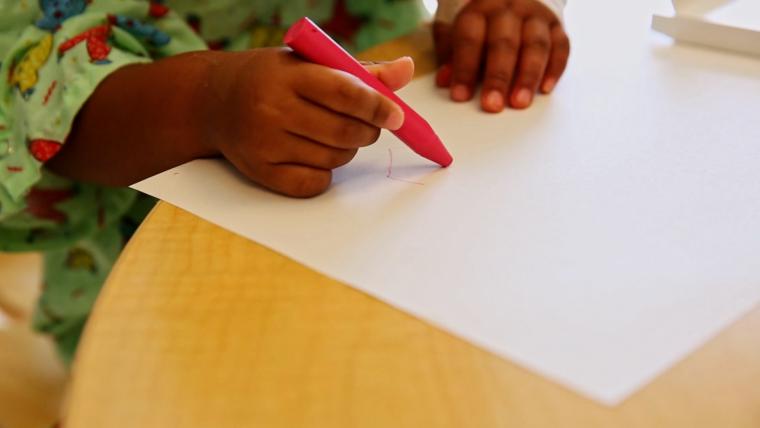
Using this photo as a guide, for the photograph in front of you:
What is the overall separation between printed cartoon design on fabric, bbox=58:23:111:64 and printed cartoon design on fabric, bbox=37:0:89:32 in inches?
1.6

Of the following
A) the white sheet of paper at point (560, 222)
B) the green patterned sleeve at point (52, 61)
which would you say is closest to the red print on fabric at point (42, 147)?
the green patterned sleeve at point (52, 61)

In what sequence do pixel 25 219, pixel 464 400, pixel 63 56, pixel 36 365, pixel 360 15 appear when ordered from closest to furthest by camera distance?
1. pixel 464 400
2. pixel 63 56
3. pixel 25 219
4. pixel 360 15
5. pixel 36 365

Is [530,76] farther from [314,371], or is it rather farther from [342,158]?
[314,371]

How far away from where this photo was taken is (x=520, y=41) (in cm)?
52

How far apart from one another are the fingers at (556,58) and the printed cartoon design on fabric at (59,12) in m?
0.30

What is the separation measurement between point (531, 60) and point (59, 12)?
30cm

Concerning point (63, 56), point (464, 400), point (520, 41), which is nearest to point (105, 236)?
point (63, 56)

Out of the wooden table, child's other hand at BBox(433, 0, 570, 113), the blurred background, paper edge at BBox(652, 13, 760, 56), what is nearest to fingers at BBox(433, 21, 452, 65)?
child's other hand at BBox(433, 0, 570, 113)

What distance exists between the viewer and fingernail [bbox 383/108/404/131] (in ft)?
1.12

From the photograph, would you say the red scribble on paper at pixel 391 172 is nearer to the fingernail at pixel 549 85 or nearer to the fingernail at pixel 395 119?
the fingernail at pixel 395 119

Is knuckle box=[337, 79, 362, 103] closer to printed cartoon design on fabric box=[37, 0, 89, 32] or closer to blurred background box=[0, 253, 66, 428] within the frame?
printed cartoon design on fabric box=[37, 0, 89, 32]

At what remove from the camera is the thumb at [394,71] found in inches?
14.1

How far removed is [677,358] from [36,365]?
0.74 metres

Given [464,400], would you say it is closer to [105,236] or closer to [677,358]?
[677,358]
